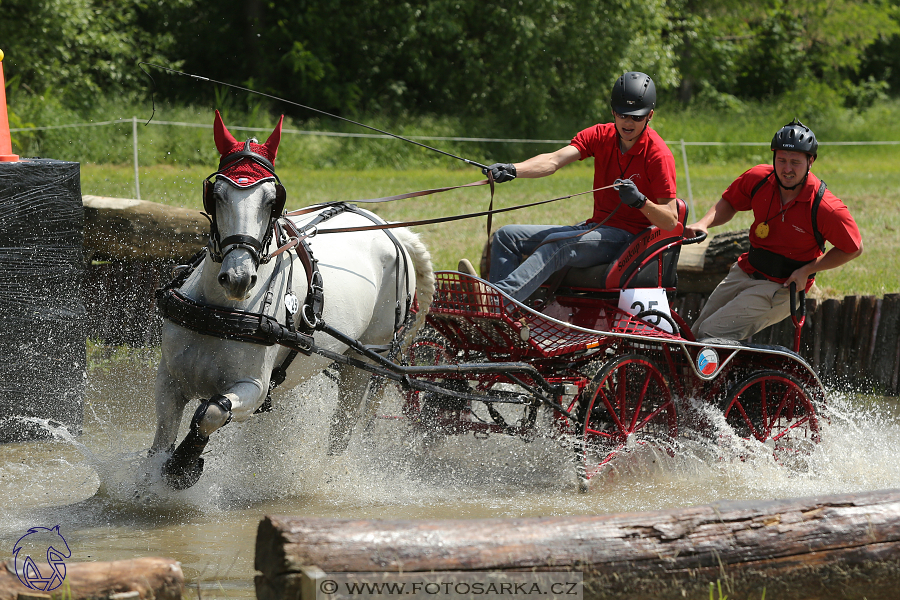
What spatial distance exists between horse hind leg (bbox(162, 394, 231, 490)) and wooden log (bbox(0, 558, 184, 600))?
117 centimetres

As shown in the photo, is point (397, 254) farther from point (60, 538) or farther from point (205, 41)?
point (205, 41)

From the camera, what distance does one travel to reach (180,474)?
4047 mm

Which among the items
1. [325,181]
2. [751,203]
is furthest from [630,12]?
[751,203]

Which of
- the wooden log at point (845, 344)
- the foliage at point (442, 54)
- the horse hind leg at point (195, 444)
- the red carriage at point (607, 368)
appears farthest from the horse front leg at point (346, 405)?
the foliage at point (442, 54)

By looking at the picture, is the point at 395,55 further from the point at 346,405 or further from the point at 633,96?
the point at 346,405

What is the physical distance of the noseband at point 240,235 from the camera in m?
3.69

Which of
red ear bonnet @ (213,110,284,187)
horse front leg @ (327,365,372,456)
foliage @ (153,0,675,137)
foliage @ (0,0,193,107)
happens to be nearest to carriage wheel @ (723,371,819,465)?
horse front leg @ (327,365,372,456)

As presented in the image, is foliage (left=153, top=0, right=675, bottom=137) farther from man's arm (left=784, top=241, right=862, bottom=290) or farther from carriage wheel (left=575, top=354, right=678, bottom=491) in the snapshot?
carriage wheel (left=575, top=354, right=678, bottom=491)

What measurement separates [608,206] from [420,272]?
112 cm

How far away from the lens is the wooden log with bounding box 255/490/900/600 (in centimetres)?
255

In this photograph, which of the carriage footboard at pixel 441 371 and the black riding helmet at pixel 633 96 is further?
the black riding helmet at pixel 633 96

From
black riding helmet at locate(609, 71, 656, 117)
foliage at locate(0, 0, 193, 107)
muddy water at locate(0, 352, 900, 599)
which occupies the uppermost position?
foliage at locate(0, 0, 193, 107)

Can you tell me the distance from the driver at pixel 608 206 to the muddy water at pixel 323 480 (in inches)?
38.7

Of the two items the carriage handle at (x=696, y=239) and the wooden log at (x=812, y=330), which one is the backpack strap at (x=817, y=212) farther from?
the wooden log at (x=812, y=330)
